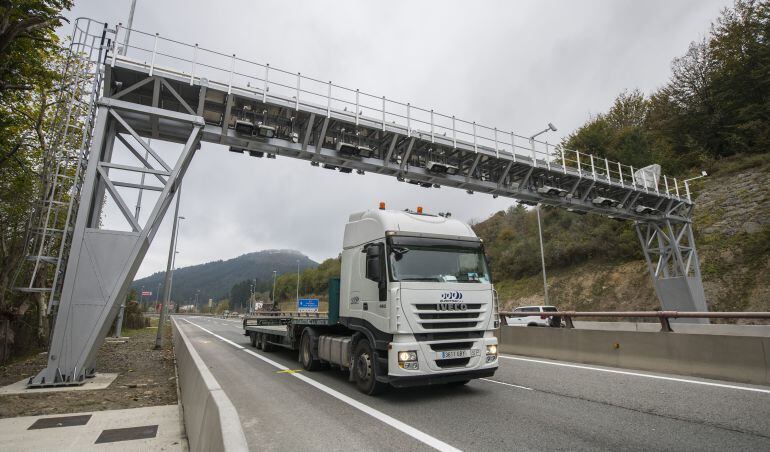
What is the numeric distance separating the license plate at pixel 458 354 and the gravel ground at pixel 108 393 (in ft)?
17.4

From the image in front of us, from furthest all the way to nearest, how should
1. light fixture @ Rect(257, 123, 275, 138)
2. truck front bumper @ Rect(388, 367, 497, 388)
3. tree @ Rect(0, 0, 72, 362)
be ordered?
light fixture @ Rect(257, 123, 275, 138), tree @ Rect(0, 0, 72, 362), truck front bumper @ Rect(388, 367, 497, 388)

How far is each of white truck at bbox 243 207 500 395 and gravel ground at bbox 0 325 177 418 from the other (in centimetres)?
410

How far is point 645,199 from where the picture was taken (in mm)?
23906

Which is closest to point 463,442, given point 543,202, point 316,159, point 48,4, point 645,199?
point 316,159

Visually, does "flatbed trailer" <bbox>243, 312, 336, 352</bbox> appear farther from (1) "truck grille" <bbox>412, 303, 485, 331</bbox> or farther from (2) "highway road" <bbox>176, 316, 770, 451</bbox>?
(1) "truck grille" <bbox>412, 303, 485, 331</bbox>

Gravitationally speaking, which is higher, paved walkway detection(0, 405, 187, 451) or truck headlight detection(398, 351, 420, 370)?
truck headlight detection(398, 351, 420, 370)

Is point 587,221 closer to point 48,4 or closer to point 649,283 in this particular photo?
point 649,283

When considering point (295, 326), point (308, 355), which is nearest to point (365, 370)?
point (308, 355)

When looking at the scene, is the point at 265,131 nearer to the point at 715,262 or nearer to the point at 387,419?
the point at 387,419

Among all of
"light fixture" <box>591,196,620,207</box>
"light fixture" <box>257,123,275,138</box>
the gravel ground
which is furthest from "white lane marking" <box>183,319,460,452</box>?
"light fixture" <box>591,196,620,207</box>

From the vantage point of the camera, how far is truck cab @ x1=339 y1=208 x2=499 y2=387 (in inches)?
260

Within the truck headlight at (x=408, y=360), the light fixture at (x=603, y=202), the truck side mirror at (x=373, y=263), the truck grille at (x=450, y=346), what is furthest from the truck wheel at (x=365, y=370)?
the light fixture at (x=603, y=202)

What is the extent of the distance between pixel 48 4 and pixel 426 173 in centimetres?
1237

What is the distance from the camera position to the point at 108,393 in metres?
8.45
